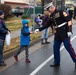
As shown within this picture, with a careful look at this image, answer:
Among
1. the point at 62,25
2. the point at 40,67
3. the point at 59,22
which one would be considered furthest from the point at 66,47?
the point at 40,67

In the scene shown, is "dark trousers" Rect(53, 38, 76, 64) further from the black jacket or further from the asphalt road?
the asphalt road

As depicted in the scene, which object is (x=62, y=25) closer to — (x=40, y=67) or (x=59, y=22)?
(x=59, y=22)

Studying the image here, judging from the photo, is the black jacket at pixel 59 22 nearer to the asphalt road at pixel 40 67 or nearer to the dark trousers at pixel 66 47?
the dark trousers at pixel 66 47

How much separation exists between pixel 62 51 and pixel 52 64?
9.14 feet

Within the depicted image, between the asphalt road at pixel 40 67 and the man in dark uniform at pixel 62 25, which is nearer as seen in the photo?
the asphalt road at pixel 40 67

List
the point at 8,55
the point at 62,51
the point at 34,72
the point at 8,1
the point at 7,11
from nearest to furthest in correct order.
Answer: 1. the point at 34,72
2. the point at 8,55
3. the point at 62,51
4. the point at 7,11
5. the point at 8,1

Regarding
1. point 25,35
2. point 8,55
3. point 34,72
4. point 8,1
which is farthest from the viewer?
point 8,1

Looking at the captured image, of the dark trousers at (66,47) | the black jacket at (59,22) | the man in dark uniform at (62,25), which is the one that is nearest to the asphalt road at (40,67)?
the dark trousers at (66,47)

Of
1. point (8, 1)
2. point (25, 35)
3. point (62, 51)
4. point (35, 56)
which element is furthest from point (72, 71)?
point (8, 1)

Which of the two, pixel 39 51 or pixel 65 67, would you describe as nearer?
pixel 65 67

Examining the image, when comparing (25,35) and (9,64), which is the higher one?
(25,35)

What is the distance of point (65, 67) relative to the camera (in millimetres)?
8914

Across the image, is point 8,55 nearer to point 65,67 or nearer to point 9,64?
point 9,64

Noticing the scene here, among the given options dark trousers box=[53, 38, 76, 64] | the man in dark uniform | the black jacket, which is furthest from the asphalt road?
the black jacket
